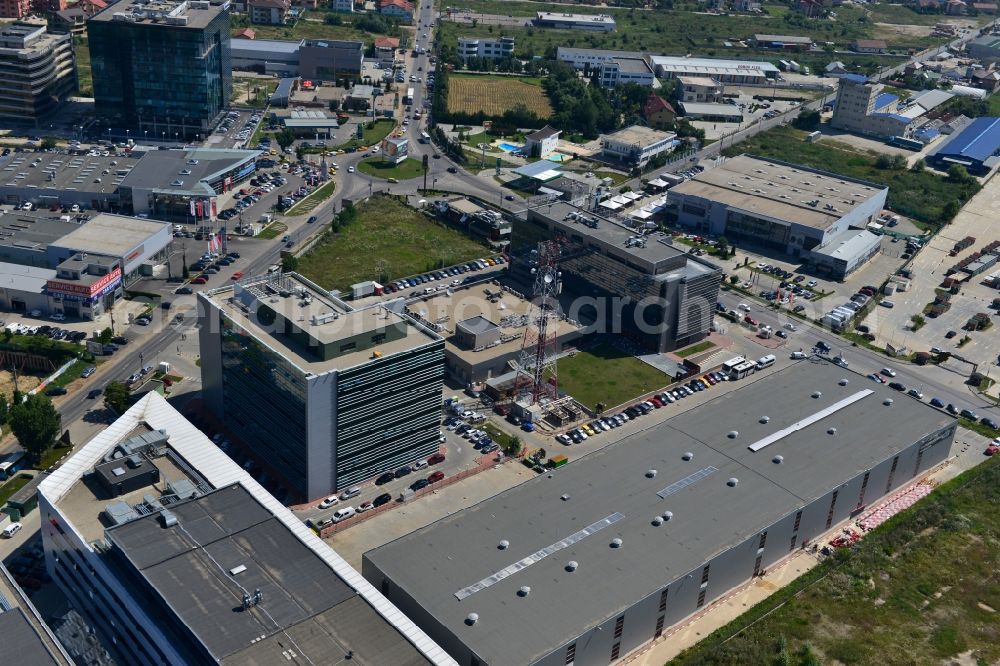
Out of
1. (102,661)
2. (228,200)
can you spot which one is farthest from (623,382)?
(228,200)

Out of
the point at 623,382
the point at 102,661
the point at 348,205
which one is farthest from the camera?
the point at 348,205

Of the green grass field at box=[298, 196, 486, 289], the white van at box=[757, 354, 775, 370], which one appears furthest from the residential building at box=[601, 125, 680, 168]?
the white van at box=[757, 354, 775, 370]

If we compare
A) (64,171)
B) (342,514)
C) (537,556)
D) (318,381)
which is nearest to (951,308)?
(537,556)

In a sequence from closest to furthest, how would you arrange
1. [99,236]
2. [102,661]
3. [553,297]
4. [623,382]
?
1. [102,661]
2. [623,382]
3. [553,297]
4. [99,236]

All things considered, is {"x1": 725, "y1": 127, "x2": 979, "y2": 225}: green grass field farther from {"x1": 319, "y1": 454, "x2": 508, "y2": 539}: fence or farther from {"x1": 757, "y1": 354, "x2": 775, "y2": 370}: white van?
{"x1": 319, "y1": 454, "x2": 508, "y2": 539}: fence

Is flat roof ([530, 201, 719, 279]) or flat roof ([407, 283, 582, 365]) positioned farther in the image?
flat roof ([530, 201, 719, 279])

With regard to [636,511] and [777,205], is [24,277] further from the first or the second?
[777,205]

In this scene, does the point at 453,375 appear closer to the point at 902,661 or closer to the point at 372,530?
the point at 372,530
